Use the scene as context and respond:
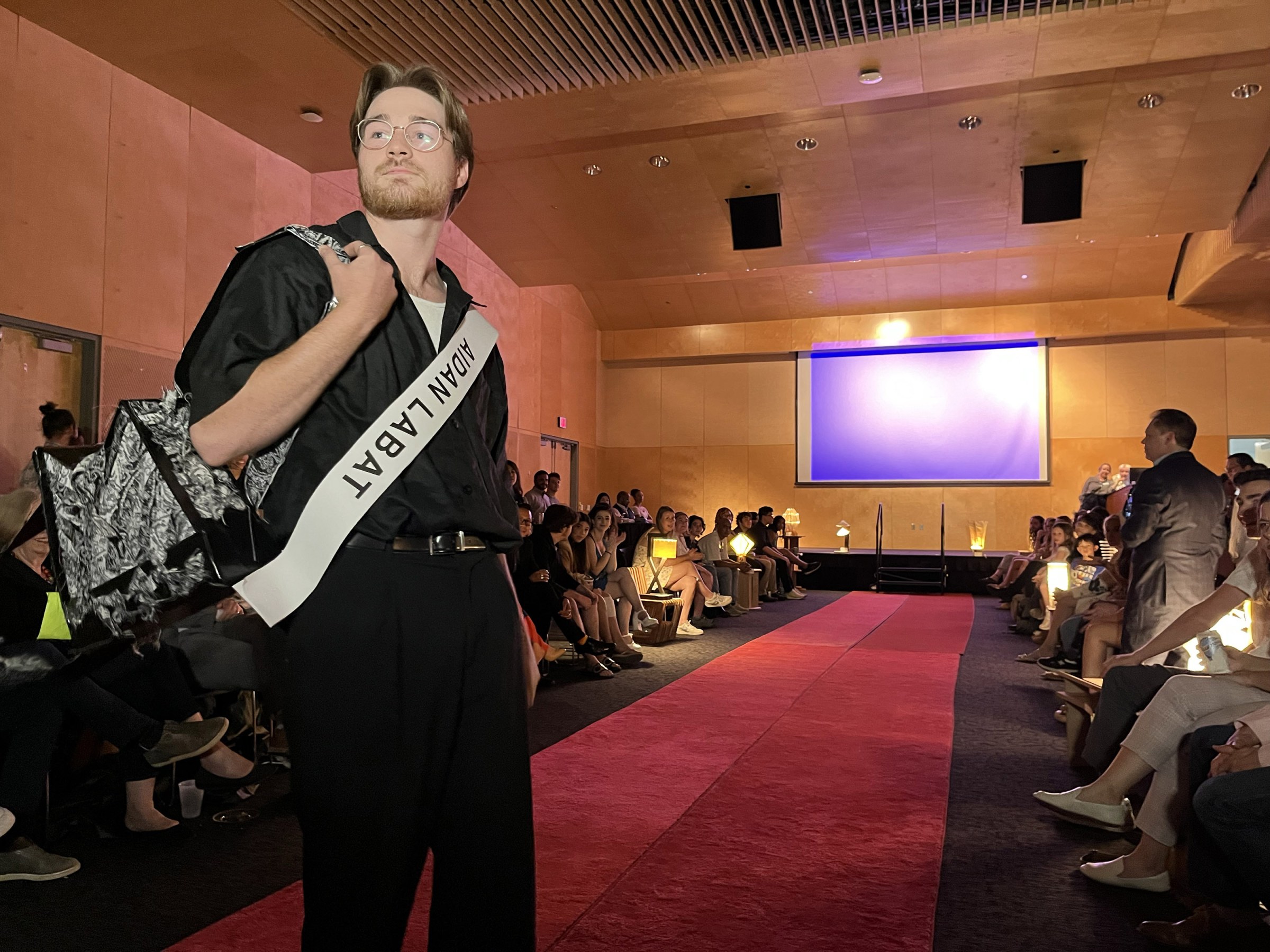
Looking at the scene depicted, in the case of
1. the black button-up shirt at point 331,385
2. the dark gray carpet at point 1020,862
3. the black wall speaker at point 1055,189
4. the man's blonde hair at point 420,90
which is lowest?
the dark gray carpet at point 1020,862

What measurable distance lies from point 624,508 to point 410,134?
11759mm

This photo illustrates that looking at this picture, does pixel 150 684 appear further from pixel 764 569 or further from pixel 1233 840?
pixel 764 569

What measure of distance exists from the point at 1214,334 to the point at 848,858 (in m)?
14.0

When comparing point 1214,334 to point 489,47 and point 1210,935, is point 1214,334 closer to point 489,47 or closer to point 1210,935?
point 489,47

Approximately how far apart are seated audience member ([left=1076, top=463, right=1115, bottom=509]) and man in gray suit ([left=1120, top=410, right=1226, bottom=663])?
6170 mm

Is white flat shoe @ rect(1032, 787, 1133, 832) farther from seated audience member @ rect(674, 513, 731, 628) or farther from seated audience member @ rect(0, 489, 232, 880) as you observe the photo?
seated audience member @ rect(674, 513, 731, 628)

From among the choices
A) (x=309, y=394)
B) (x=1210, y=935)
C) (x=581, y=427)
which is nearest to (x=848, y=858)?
(x=1210, y=935)

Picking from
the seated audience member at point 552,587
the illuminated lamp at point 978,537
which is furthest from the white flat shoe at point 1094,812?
the illuminated lamp at point 978,537

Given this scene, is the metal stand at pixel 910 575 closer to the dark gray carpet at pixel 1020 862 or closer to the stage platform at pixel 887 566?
the stage platform at pixel 887 566

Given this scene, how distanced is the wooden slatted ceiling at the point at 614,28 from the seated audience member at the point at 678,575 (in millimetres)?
3701

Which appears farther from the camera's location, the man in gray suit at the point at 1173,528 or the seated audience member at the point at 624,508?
the seated audience member at the point at 624,508

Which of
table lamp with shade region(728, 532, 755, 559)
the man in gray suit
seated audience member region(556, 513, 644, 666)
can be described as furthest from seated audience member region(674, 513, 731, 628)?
the man in gray suit

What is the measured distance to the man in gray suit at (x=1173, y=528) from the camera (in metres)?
4.10

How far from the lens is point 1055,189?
8523 mm
